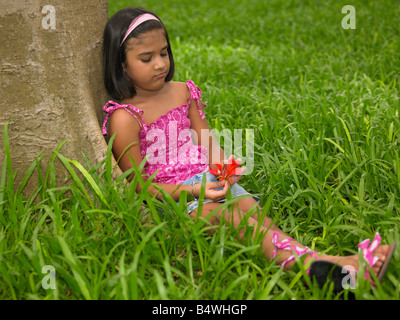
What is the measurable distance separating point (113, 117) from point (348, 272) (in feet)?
4.20

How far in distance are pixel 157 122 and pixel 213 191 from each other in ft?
1.65

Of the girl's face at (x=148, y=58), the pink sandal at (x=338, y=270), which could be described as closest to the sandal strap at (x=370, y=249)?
the pink sandal at (x=338, y=270)

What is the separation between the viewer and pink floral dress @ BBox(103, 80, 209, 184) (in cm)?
246

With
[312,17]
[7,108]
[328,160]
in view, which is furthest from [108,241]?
[312,17]

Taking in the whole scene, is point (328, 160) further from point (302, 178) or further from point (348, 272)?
point (348, 272)

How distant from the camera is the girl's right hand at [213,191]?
2.22m

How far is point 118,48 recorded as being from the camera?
7.81ft

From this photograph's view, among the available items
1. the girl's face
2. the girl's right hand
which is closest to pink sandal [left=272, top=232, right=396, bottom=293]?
the girl's right hand

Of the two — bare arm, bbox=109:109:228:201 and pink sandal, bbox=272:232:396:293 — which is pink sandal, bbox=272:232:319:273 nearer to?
pink sandal, bbox=272:232:396:293

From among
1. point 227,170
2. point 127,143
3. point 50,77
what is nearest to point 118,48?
point 50,77

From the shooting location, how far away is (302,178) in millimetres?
2613

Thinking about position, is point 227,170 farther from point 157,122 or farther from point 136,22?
point 136,22

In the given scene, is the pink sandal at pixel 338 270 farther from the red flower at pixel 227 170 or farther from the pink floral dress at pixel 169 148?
the pink floral dress at pixel 169 148

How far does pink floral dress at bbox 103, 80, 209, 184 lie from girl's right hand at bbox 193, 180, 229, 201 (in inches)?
8.6
